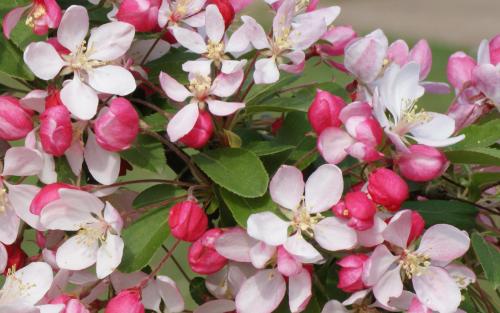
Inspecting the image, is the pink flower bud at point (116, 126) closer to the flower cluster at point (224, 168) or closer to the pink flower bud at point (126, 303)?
the flower cluster at point (224, 168)

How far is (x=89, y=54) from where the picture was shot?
3.65ft

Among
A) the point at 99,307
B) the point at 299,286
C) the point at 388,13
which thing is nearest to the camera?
the point at 299,286

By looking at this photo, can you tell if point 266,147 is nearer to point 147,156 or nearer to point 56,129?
point 147,156

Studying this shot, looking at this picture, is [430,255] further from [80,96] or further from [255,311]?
[80,96]

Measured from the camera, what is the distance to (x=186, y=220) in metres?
1.04

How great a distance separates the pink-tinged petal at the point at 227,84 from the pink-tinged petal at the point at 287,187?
0.11m

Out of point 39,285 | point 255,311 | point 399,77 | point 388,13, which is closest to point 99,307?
point 39,285

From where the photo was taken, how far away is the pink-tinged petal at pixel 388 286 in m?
1.04

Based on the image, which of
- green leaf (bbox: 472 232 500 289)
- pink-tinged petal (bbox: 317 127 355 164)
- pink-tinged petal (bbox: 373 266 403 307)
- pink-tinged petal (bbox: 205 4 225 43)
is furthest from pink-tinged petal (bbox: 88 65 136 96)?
green leaf (bbox: 472 232 500 289)

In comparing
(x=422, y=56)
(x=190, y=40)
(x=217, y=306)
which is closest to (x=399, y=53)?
(x=422, y=56)

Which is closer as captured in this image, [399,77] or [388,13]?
[399,77]

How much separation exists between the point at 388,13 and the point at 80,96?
7.65m

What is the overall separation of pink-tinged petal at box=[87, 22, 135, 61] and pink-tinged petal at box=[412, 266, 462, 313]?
1.32 feet

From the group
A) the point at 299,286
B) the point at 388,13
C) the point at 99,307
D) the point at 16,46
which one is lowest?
the point at 388,13
